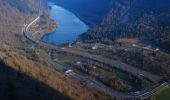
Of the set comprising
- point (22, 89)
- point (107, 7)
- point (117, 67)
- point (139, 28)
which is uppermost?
point (107, 7)

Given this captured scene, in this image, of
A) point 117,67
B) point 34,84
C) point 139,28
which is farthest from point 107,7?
point 34,84

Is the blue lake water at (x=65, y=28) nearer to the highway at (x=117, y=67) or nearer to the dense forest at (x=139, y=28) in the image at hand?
the dense forest at (x=139, y=28)

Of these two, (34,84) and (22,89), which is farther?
(34,84)

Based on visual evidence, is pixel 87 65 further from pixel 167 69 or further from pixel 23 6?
pixel 23 6

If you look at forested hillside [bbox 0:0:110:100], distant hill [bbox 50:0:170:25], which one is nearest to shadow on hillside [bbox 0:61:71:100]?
forested hillside [bbox 0:0:110:100]

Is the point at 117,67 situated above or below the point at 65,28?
below

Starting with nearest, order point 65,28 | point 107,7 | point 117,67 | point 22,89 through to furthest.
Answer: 1. point 22,89
2. point 117,67
3. point 65,28
4. point 107,7

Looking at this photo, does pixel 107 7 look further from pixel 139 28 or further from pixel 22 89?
pixel 22 89
